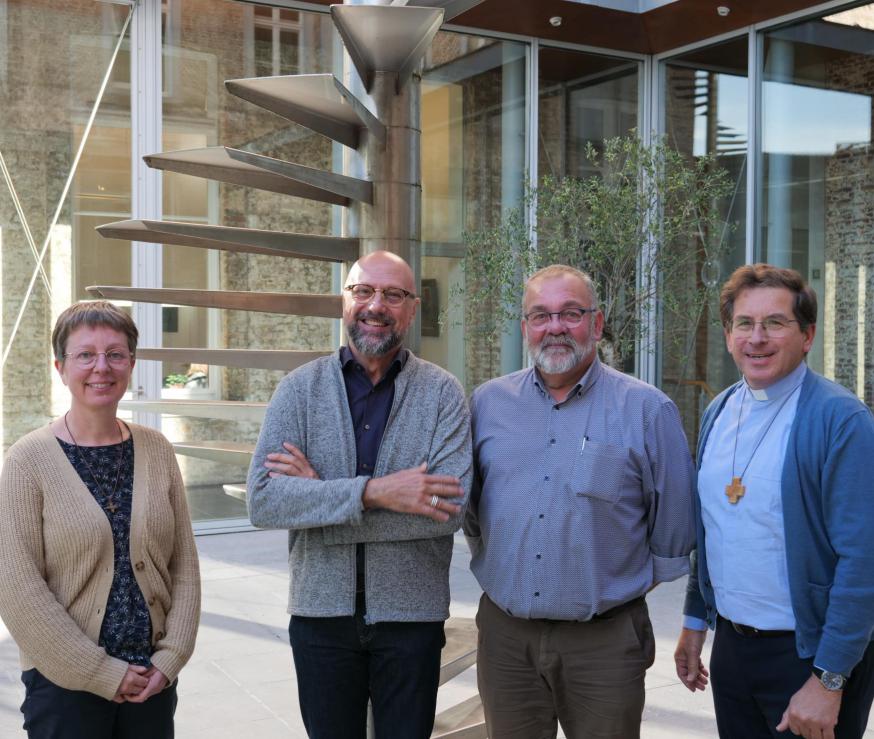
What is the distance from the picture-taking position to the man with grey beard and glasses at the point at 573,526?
229 cm

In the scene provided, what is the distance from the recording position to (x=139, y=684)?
214cm

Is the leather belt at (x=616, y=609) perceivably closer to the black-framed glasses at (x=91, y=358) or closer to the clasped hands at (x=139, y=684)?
the clasped hands at (x=139, y=684)

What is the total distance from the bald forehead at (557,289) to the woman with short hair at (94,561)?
35.1 inches

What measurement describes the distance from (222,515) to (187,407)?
4031 mm

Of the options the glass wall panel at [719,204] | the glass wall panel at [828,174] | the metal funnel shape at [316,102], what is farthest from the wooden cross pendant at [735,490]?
the glass wall panel at [719,204]

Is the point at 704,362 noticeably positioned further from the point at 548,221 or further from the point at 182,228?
the point at 182,228

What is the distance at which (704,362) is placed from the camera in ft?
27.8

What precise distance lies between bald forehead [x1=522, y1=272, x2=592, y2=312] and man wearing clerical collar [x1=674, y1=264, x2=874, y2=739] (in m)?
0.31

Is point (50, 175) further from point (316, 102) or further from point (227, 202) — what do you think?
point (316, 102)

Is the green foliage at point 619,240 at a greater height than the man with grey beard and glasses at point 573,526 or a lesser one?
greater

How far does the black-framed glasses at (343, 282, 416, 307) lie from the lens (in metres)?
2.41

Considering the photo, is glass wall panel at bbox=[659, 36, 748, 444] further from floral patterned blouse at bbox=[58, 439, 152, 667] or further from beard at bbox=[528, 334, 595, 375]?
floral patterned blouse at bbox=[58, 439, 152, 667]

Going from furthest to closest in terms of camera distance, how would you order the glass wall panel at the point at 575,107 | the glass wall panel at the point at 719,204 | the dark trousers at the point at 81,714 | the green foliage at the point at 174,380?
the glass wall panel at the point at 575,107 < the glass wall panel at the point at 719,204 < the green foliage at the point at 174,380 < the dark trousers at the point at 81,714

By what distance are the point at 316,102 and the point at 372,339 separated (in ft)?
2.99
